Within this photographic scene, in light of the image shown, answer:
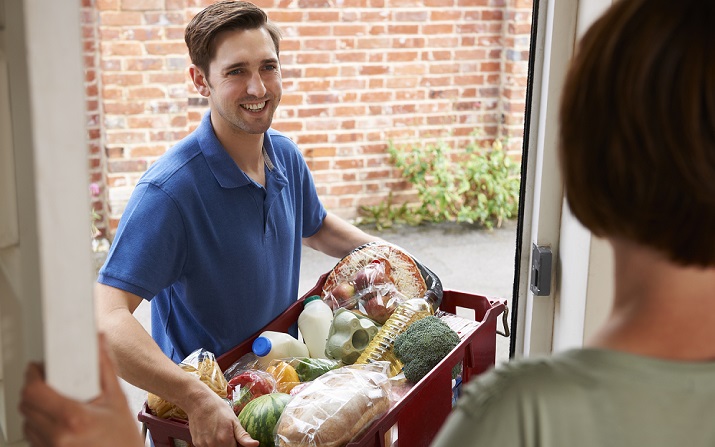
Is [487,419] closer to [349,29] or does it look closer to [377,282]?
[377,282]

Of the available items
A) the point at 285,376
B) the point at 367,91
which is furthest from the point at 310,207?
the point at 367,91

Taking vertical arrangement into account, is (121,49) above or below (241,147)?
above

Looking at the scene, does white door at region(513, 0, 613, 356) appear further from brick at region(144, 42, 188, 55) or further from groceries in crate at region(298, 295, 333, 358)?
brick at region(144, 42, 188, 55)

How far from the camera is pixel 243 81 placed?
220 centimetres

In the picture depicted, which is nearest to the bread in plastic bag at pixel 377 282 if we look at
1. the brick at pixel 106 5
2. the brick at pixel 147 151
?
the brick at pixel 147 151

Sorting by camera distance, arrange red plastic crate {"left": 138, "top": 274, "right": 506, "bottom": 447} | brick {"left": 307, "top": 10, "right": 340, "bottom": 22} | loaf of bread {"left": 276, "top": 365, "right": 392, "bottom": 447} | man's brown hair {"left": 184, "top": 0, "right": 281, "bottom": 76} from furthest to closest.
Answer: brick {"left": 307, "top": 10, "right": 340, "bottom": 22}
man's brown hair {"left": 184, "top": 0, "right": 281, "bottom": 76}
red plastic crate {"left": 138, "top": 274, "right": 506, "bottom": 447}
loaf of bread {"left": 276, "top": 365, "right": 392, "bottom": 447}

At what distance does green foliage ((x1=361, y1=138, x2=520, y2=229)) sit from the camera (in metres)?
5.56

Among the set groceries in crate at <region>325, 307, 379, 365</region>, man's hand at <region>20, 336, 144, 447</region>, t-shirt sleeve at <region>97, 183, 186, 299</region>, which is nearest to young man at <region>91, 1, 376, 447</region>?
t-shirt sleeve at <region>97, 183, 186, 299</region>

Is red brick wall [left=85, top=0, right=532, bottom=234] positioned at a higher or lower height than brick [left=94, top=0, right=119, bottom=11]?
lower

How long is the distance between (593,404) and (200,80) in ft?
5.89

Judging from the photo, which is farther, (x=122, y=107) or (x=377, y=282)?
(x=122, y=107)

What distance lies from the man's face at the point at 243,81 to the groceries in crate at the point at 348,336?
23.4 inches

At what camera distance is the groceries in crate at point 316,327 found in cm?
188

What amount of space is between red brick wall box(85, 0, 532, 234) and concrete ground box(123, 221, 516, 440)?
45cm
